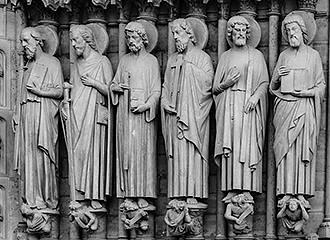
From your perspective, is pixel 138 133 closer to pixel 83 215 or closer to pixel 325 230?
pixel 83 215

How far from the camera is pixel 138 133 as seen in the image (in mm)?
15742

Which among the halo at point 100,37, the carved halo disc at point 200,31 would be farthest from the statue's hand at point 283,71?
the halo at point 100,37

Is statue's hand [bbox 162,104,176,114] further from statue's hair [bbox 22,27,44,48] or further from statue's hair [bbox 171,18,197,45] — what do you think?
statue's hair [bbox 22,27,44,48]

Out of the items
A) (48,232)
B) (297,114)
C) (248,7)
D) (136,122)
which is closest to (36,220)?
(48,232)

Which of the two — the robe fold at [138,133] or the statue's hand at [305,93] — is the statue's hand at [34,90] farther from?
the statue's hand at [305,93]

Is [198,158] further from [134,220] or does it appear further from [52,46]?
[52,46]

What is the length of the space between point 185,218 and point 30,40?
100 inches

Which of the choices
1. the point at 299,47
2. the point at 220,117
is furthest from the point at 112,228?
the point at 299,47

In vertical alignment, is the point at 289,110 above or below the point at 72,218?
above

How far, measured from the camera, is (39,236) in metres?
16.3

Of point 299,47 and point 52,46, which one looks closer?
point 299,47

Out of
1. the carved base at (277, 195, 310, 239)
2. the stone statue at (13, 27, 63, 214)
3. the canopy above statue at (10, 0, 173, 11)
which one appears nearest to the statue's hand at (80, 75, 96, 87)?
the stone statue at (13, 27, 63, 214)

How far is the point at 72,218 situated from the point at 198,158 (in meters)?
1.51

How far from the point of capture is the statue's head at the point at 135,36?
15805mm
